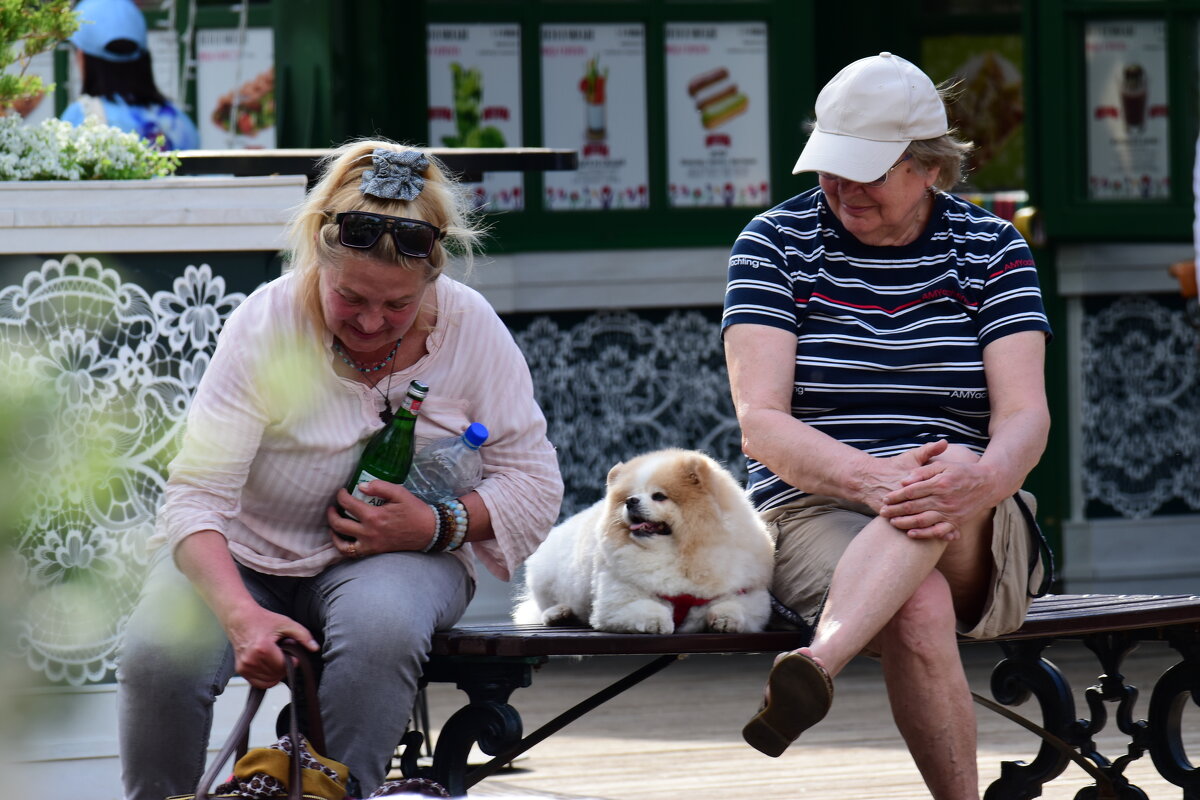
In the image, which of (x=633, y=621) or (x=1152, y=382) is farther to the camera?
(x=1152, y=382)

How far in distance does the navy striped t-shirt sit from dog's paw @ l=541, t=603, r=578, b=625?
45cm

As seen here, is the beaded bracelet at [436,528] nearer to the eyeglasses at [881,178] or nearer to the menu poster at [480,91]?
the eyeglasses at [881,178]

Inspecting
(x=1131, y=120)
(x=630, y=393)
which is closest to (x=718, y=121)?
(x=630, y=393)

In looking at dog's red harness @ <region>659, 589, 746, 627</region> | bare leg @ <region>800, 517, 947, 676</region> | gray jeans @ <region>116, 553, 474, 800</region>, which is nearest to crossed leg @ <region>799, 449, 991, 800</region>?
bare leg @ <region>800, 517, 947, 676</region>

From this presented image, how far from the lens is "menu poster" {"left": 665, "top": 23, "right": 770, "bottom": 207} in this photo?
20.3ft

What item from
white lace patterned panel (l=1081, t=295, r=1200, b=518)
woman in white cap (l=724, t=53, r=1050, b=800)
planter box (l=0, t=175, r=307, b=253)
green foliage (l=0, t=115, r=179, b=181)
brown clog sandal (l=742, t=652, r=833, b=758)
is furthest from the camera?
white lace patterned panel (l=1081, t=295, r=1200, b=518)

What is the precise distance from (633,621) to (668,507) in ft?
0.71

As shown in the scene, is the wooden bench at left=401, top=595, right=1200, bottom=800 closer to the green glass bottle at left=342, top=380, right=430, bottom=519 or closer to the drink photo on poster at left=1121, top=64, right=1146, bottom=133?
the green glass bottle at left=342, top=380, right=430, bottom=519

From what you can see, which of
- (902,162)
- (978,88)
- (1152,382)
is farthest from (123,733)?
(978,88)

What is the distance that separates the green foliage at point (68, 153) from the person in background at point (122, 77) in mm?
1316

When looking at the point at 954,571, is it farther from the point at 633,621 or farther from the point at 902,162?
the point at 902,162

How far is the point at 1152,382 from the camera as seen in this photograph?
20.9ft

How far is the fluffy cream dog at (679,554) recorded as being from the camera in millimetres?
2789

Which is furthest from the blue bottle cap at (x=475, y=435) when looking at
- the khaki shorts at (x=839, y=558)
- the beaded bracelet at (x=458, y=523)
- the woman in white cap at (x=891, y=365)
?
the khaki shorts at (x=839, y=558)
